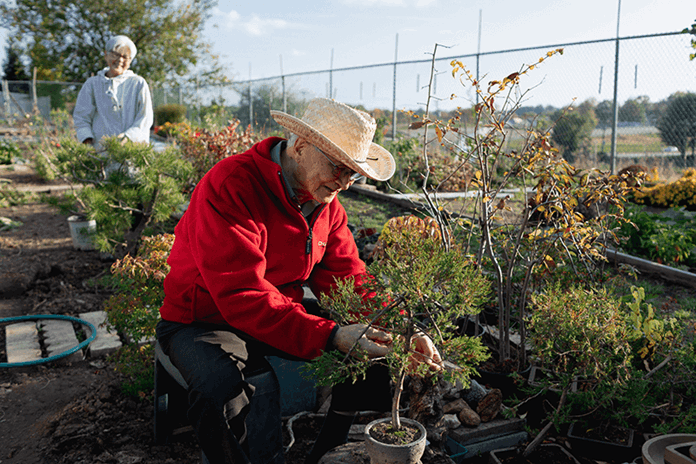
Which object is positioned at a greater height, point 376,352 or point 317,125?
point 317,125

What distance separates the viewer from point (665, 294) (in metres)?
4.18

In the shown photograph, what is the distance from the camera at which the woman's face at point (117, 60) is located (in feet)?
14.5

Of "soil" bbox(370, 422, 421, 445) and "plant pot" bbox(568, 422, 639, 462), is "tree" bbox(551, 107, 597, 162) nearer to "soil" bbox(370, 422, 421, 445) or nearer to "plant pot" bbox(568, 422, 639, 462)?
"plant pot" bbox(568, 422, 639, 462)

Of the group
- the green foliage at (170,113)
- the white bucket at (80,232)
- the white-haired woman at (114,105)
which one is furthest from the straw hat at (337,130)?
the green foliage at (170,113)

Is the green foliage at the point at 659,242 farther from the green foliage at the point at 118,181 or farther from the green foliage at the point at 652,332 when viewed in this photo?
the green foliage at the point at 118,181

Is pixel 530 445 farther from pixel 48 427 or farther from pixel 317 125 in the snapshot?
pixel 48 427

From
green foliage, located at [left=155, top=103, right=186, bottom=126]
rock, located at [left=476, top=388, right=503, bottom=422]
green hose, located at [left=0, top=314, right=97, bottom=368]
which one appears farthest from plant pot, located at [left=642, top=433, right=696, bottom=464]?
green foliage, located at [left=155, top=103, right=186, bottom=126]

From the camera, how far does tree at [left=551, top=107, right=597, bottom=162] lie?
30.3 ft

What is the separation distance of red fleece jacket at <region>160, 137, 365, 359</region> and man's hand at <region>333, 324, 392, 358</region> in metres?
0.05

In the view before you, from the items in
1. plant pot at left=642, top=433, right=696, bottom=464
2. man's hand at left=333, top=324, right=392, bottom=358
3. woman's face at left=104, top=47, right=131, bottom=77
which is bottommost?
plant pot at left=642, top=433, right=696, bottom=464

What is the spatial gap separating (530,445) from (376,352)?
0.86m

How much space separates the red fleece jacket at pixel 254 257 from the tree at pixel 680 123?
7.62m

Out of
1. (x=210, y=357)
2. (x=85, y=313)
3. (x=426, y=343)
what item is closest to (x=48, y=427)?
(x=210, y=357)

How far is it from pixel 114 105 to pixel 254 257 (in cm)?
354
